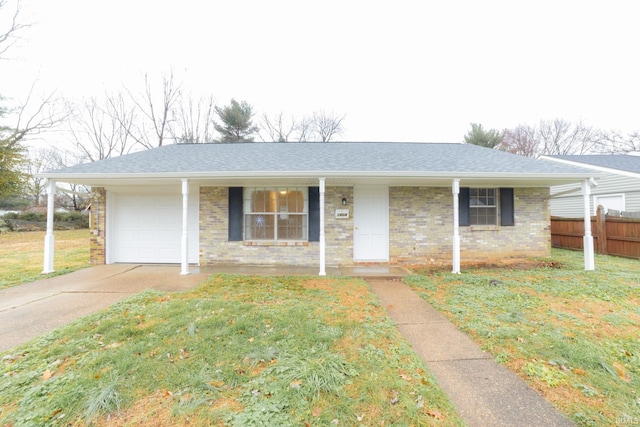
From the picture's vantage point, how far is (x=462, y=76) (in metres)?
14.4

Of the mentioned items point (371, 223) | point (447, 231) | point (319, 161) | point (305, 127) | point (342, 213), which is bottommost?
point (447, 231)

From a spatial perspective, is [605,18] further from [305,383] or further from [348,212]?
[305,383]

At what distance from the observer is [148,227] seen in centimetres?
739

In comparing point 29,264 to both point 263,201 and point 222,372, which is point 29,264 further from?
point 222,372

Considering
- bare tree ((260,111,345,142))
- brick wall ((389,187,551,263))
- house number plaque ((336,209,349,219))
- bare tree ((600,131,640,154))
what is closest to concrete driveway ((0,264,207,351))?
house number plaque ((336,209,349,219))

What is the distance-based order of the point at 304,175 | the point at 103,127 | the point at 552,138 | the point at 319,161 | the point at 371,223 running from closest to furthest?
the point at 304,175
the point at 319,161
the point at 371,223
the point at 103,127
the point at 552,138

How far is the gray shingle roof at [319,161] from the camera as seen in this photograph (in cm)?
622

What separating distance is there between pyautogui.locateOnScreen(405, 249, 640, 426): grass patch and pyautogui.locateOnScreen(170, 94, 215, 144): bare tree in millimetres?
20477

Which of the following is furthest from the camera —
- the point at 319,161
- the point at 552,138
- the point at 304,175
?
the point at 552,138

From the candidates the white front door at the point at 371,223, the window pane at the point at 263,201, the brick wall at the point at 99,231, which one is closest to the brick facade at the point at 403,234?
the brick wall at the point at 99,231

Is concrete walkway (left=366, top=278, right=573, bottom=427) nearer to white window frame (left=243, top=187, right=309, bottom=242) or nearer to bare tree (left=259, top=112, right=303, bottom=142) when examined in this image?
white window frame (left=243, top=187, right=309, bottom=242)

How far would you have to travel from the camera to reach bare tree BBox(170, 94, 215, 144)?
2012 cm

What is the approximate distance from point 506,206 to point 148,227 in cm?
1061

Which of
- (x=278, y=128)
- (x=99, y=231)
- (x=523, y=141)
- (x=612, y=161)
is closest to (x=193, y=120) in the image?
(x=278, y=128)
